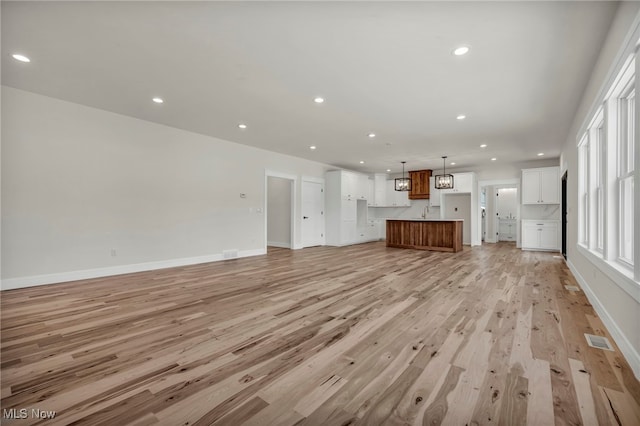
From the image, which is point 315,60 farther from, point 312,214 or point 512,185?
point 512,185

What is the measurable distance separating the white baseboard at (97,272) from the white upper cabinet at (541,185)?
28.2 feet

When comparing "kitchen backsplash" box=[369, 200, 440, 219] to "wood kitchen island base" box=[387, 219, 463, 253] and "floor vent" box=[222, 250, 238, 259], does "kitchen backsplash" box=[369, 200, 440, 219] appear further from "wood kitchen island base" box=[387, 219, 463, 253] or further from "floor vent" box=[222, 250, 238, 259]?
"floor vent" box=[222, 250, 238, 259]

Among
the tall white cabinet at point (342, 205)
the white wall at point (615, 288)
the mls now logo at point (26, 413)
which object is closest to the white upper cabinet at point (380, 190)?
the tall white cabinet at point (342, 205)

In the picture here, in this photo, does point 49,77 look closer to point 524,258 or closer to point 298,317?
point 298,317

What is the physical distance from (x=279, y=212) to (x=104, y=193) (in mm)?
4774

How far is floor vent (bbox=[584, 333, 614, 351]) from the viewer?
2.16 metres

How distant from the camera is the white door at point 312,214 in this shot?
8.36 metres

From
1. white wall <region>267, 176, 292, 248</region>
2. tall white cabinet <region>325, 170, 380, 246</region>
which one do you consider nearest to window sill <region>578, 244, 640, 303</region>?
tall white cabinet <region>325, 170, 380, 246</region>

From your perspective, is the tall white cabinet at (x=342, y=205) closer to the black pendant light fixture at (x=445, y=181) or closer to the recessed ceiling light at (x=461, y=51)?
the black pendant light fixture at (x=445, y=181)

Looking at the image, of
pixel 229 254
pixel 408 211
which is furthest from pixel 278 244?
pixel 408 211

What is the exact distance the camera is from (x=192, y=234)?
18.5 feet

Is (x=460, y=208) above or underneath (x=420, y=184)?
underneath

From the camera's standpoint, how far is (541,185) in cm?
786

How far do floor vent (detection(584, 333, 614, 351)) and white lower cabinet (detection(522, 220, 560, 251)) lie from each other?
6697 millimetres
